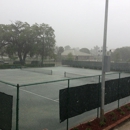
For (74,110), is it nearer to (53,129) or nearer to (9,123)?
(53,129)

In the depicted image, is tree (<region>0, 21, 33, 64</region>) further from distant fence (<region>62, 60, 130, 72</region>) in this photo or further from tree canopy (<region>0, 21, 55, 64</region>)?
distant fence (<region>62, 60, 130, 72</region>)

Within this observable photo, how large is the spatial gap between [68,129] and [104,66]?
2756 mm

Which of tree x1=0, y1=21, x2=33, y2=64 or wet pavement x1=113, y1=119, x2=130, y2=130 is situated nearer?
wet pavement x1=113, y1=119, x2=130, y2=130

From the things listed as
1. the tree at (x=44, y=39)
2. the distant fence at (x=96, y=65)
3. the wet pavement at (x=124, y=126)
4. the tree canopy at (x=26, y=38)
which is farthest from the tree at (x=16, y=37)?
the wet pavement at (x=124, y=126)

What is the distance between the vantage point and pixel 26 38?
178ft

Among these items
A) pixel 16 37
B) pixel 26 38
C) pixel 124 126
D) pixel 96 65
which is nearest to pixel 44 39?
pixel 26 38

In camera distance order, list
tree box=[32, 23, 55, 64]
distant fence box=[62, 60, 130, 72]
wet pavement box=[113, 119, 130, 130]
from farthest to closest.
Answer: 1. tree box=[32, 23, 55, 64]
2. distant fence box=[62, 60, 130, 72]
3. wet pavement box=[113, 119, 130, 130]

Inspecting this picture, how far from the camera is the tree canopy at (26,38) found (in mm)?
53469

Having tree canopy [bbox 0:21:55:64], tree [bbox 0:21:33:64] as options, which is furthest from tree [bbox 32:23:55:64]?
tree [bbox 0:21:33:64]

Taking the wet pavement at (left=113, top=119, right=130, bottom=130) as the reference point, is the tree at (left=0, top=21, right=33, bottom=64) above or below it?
above

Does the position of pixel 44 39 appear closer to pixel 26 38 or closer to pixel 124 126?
pixel 26 38

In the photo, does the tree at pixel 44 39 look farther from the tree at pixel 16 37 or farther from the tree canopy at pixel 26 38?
the tree at pixel 16 37

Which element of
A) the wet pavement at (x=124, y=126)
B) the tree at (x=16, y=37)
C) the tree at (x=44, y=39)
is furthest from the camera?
the tree at (x=44, y=39)

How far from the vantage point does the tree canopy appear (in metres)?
53.5
